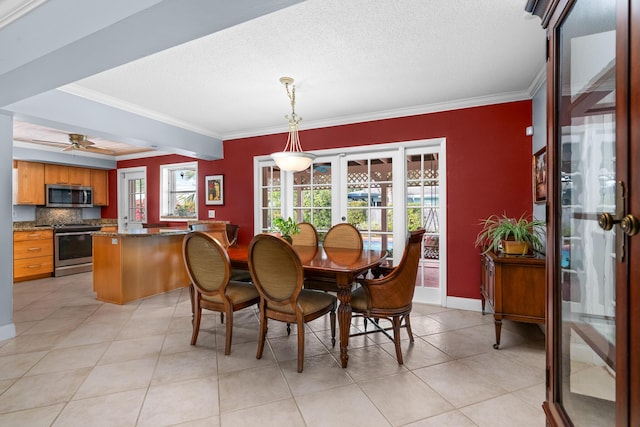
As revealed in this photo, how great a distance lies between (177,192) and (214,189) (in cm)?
121

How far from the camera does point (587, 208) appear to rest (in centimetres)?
87

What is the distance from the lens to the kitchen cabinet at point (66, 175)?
229 inches

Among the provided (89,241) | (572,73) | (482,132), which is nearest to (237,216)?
(89,241)

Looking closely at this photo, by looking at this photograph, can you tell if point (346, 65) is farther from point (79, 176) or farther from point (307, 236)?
point (79, 176)

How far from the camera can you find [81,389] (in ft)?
6.50

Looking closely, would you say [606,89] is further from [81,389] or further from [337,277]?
[81,389]

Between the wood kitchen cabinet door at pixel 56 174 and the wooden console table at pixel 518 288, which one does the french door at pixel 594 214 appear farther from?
the wood kitchen cabinet door at pixel 56 174

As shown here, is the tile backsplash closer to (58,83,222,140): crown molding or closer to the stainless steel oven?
the stainless steel oven

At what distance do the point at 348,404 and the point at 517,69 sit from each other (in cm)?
307

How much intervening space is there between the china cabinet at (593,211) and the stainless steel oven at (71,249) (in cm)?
680

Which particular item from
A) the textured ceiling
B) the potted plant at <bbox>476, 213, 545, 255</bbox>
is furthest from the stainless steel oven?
the potted plant at <bbox>476, 213, 545, 255</bbox>

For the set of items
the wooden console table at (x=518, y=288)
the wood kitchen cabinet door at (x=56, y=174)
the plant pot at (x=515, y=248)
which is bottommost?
→ the wooden console table at (x=518, y=288)

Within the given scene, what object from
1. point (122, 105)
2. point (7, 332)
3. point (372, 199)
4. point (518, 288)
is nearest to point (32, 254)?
point (7, 332)

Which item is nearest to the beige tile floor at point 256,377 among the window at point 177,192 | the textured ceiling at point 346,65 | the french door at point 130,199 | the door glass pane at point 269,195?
the door glass pane at point 269,195
